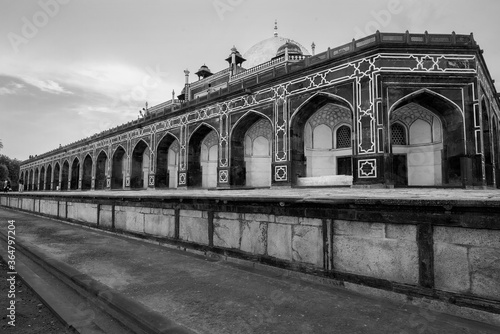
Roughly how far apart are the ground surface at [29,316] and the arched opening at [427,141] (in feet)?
32.6

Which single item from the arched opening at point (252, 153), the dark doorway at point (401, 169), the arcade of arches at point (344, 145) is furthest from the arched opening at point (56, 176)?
the dark doorway at point (401, 169)

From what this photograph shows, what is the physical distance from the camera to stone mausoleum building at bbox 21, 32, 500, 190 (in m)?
9.87

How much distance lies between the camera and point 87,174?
2659 cm

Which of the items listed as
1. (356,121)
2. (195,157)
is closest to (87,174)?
(195,157)

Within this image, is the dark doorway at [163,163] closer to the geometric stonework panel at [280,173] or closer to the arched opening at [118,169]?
the arched opening at [118,169]

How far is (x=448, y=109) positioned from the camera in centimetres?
1024

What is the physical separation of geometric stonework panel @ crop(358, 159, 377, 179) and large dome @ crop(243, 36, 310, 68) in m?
14.1

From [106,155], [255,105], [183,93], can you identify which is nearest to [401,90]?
[255,105]

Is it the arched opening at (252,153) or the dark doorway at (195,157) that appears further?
the dark doorway at (195,157)

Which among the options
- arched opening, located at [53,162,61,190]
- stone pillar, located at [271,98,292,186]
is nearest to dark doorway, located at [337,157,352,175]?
stone pillar, located at [271,98,292,186]

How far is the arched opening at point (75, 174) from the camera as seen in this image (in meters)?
28.1

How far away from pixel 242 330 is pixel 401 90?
10.3 meters

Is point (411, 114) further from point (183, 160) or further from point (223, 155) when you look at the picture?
point (183, 160)

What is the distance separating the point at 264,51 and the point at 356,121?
46.5 ft
